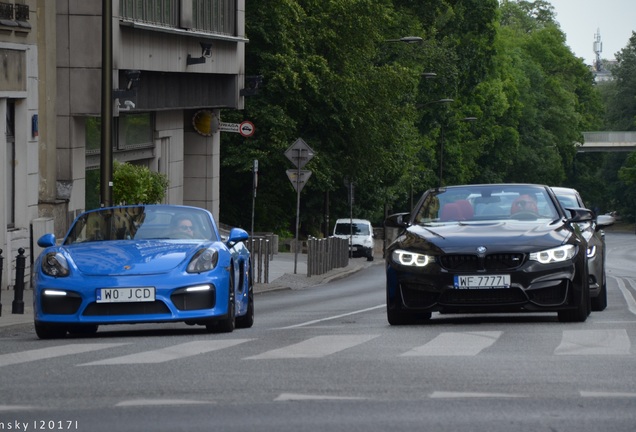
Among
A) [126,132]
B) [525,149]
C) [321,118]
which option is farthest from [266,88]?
[525,149]

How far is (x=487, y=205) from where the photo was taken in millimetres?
17062

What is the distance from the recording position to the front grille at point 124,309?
14.6 metres

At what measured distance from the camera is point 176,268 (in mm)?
14734

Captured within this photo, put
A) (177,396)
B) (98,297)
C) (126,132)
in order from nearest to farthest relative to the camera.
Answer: (177,396) < (98,297) < (126,132)

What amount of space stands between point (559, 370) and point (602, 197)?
14174cm

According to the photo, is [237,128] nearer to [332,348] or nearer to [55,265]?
[55,265]

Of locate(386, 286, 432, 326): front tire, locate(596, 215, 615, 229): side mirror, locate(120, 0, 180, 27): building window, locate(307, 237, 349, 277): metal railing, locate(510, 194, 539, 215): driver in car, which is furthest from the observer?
locate(307, 237, 349, 277): metal railing

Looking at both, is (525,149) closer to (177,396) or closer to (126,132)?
(126,132)

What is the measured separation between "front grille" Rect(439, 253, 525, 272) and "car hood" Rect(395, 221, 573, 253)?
62 mm

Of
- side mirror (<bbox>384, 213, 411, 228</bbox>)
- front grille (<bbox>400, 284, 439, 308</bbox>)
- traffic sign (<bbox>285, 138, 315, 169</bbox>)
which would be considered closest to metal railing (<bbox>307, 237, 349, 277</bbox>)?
traffic sign (<bbox>285, 138, 315, 169</bbox>)

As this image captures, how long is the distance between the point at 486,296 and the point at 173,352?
14.1 ft

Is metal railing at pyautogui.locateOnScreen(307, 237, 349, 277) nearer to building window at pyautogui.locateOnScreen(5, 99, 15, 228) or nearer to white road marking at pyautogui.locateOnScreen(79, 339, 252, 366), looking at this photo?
building window at pyautogui.locateOnScreen(5, 99, 15, 228)

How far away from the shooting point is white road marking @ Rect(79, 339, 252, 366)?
11367 millimetres

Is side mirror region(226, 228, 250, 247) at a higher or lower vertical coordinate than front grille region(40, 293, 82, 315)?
higher
